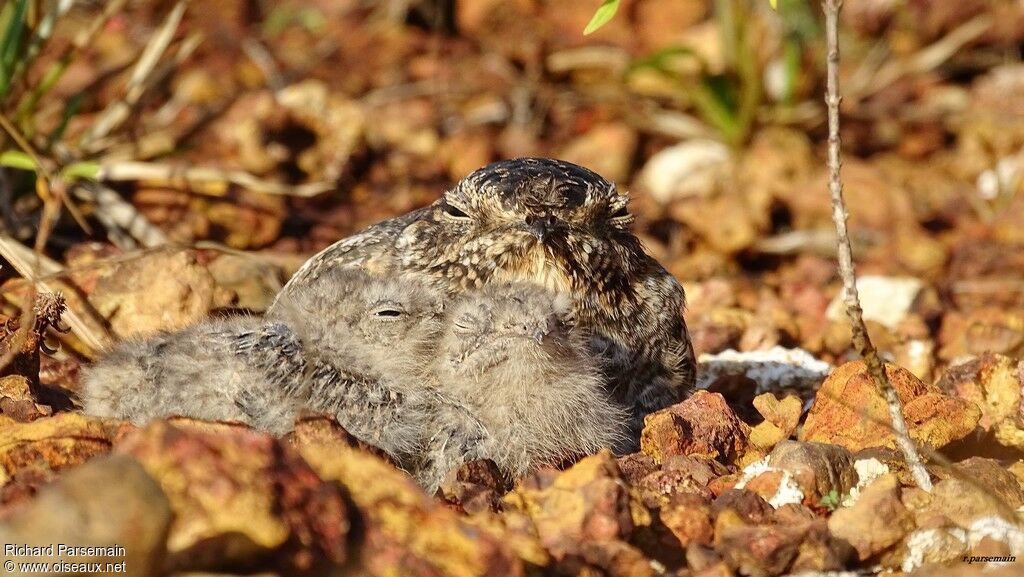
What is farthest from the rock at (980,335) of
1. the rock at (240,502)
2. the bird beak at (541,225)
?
the rock at (240,502)

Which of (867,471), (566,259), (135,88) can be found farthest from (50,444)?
(135,88)

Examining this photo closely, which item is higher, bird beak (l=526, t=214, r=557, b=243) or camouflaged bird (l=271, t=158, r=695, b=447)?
bird beak (l=526, t=214, r=557, b=243)

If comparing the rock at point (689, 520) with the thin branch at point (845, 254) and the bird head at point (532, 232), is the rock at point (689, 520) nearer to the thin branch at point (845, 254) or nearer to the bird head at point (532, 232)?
the thin branch at point (845, 254)

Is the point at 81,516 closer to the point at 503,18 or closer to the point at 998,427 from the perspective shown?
the point at 998,427

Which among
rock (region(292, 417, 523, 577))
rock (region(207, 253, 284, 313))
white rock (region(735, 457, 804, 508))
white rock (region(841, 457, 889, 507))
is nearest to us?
rock (region(292, 417, 523, 577))

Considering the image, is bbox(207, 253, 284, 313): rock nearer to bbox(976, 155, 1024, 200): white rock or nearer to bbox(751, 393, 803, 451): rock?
bbox(751, 393, 803, 451): rock

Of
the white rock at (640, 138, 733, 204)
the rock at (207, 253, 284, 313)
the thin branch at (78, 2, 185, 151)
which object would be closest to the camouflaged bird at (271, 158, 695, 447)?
the rock at (207, 253, 284, 313)
